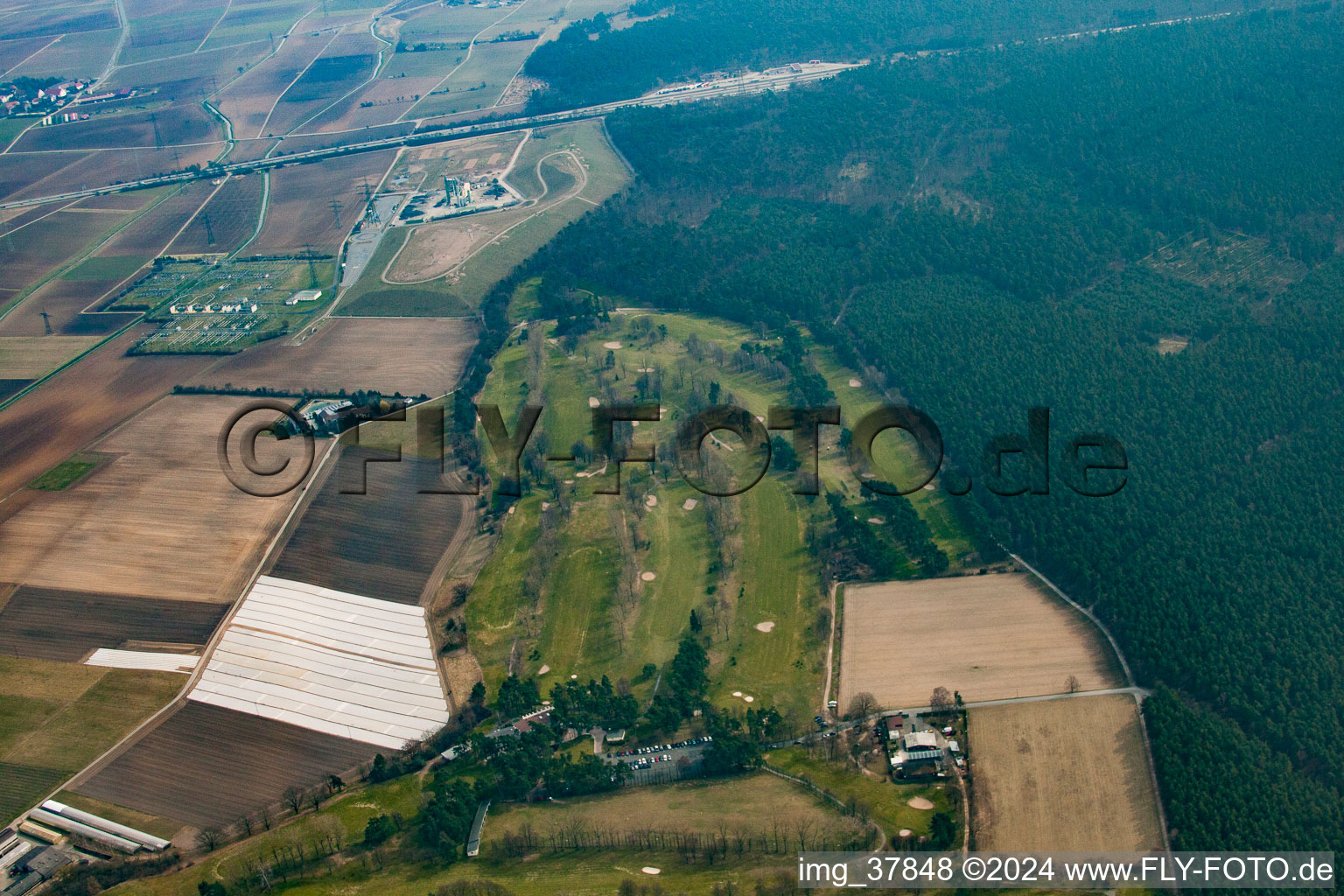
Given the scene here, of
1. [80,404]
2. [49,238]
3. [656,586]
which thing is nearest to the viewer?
[656,586]

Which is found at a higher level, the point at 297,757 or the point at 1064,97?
the point at 1064,97

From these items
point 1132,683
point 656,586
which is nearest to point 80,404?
point 656,586

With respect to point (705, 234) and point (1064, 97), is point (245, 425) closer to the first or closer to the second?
point (705, 234)

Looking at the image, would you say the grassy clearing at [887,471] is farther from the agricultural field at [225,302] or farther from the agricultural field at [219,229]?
the agricultural field at [219,229]

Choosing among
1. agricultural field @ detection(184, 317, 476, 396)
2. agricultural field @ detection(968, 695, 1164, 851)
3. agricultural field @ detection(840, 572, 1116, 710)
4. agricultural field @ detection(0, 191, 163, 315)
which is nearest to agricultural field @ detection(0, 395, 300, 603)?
agricultural field @ detection(184, 317, 476, 396)

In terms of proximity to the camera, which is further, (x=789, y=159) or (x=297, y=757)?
(x=789, y=159)

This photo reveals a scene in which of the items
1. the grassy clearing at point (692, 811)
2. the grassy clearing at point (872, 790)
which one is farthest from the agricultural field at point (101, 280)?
the grassy clearing at point (872, 790)

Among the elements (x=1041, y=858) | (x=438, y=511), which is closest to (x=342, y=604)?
(x=438, y=511)

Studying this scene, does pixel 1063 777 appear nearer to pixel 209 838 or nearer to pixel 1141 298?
pixel 209 838
